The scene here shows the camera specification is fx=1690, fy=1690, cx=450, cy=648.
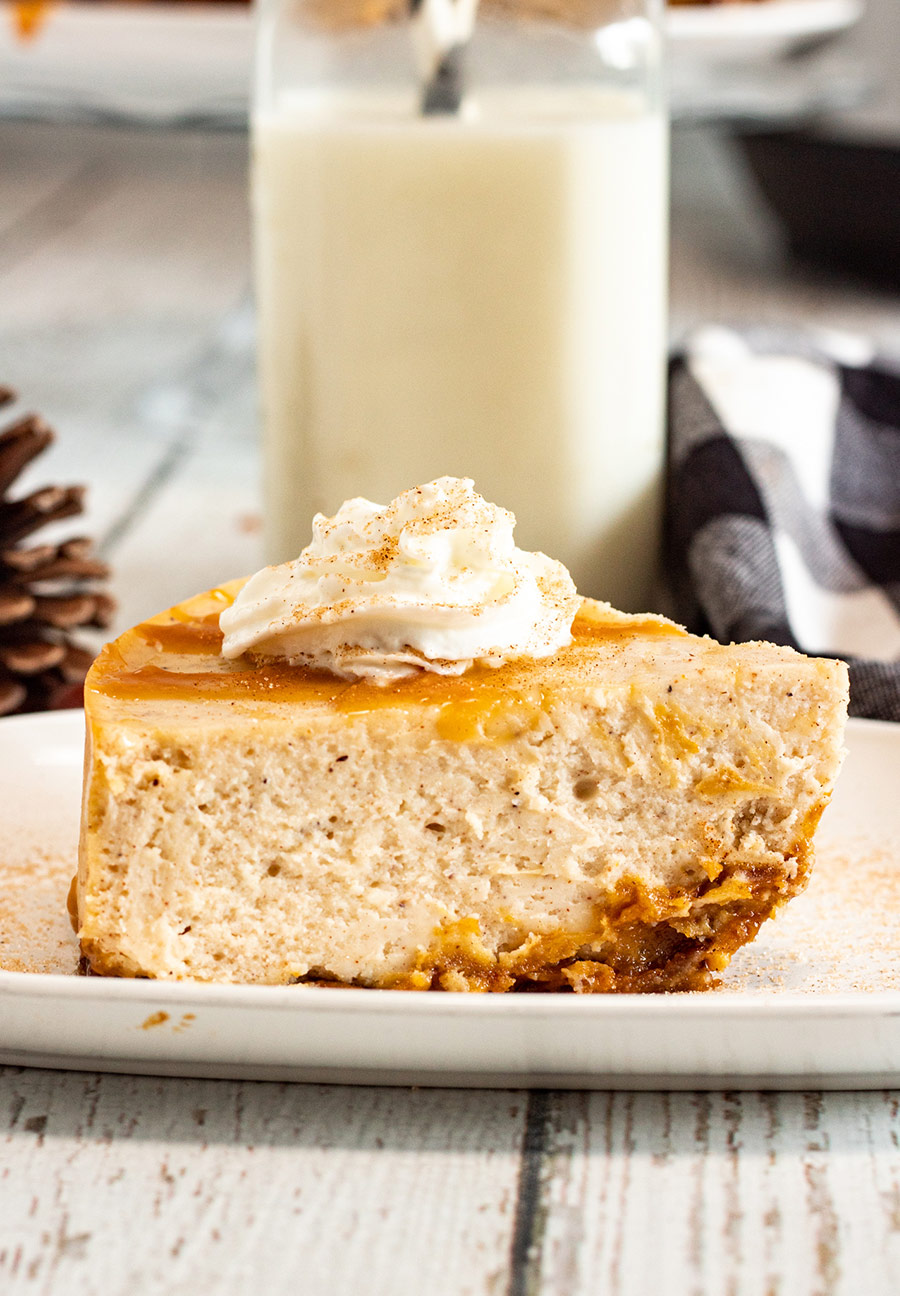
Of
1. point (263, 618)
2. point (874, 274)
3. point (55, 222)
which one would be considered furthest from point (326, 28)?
point (55, 222)

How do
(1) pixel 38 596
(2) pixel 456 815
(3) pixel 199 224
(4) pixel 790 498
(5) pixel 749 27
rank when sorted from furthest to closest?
(3) pixel 199 224, (5) pixel 749 27, (4) pixel 790 498, (1) pixel 38 596, (2) pixel 456 815

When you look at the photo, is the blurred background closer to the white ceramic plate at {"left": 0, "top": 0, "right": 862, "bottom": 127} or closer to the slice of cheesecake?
the white ceramic plate at {"left": 0, "top": 0, "right": 862, "bottom": 127}

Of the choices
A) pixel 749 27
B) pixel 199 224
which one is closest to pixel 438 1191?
pixel 749 27

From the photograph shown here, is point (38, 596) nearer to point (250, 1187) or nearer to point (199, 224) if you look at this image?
point (250, 1187)

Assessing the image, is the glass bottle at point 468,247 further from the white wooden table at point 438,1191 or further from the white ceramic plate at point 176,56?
the white wooden table at point 438,1191

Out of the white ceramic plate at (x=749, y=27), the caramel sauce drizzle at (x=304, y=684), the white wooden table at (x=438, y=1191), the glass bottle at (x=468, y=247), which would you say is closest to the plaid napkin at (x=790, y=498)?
the glass bottle at (x=468, y=247)
